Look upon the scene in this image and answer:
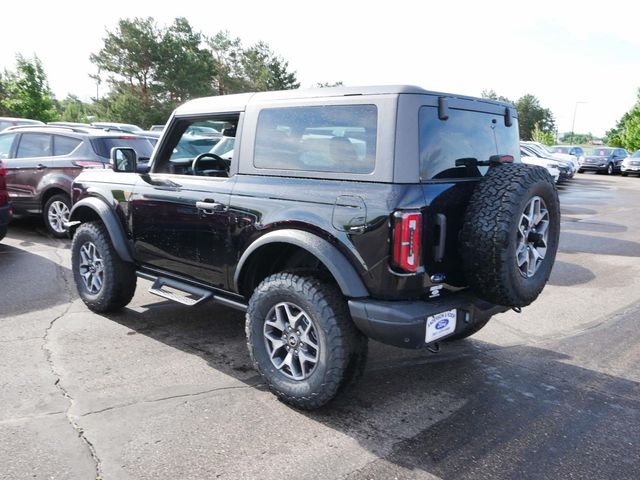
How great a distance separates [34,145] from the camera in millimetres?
8461

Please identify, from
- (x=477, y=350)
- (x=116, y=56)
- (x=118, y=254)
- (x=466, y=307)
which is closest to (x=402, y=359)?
(x=477, y=350)

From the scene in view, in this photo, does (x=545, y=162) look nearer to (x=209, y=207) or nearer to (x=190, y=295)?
(x=190, y=295)

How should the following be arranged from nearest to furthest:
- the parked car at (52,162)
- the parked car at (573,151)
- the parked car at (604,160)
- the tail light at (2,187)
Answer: the tail light at (2,187) < the parked car at (52,162) < the parked car at (604,160) < the parked car at (573,151)

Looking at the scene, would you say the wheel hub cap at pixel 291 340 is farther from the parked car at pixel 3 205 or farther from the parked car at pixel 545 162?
the parked car at pixel 545 162

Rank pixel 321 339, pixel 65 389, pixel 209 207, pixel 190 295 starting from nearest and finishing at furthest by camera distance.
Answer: pixel 321 339
pixel 65 389
pixel 209 207
pixel 190 295

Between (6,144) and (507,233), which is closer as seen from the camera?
(507,233)

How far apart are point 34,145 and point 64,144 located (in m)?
0.69

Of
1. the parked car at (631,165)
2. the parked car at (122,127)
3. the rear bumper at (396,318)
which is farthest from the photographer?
the parked car at (631,165)

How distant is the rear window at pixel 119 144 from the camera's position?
7.96 m

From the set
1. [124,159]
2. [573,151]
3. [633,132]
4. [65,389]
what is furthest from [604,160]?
[65,389]

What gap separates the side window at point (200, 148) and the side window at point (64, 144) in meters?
4.34

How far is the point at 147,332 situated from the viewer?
178 inches

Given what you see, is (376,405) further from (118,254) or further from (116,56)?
(116,56)

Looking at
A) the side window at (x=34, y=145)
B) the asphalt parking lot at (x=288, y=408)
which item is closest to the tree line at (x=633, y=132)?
the asphalt parking lot at (x=288, y=408)
